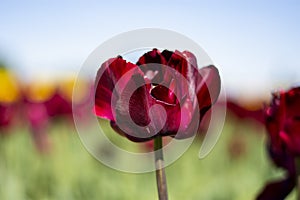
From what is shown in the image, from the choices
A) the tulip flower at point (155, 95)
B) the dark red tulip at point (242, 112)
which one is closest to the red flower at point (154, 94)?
the tulip flower at point (155, 95)

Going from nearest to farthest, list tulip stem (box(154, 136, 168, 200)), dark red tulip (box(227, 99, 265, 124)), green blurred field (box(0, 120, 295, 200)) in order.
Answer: tulip stem (box(154, 136, 168, 200)) < green blurred field (box(0, 120, 295, 200)) < dark red tulip (box(227, 99, 265, 124))

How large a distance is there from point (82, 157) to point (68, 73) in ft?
6.70

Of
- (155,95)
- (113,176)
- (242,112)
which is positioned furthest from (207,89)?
(242,112)

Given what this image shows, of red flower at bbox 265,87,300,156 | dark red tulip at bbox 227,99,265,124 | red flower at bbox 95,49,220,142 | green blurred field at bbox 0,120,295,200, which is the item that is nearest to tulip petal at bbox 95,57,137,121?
red flower at bbox 95,49,220,142

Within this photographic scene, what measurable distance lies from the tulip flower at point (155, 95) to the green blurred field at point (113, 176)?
684mm

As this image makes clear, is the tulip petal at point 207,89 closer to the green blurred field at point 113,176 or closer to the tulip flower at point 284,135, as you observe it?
the tulip flower at point 284,135

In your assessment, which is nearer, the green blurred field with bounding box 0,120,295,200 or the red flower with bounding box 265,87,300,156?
the red flower with bounding box 265,87,300,156

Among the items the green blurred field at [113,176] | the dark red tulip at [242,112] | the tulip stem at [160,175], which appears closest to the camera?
the tulip stem at [160,175]

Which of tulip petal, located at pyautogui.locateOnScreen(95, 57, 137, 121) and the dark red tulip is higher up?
tulip petal, located at pyautogui.locateOnScreen(95, 57, 137, 121)

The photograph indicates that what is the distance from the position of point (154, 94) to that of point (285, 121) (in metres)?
0.11

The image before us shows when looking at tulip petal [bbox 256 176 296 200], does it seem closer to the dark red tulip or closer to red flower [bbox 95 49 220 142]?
red flower [bbox 95 49 220 142]

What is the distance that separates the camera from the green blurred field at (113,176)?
4.32 ft

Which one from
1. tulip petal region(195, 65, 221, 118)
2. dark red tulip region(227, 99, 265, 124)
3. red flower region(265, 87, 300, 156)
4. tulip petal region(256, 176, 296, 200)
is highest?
tulip petal region(195, 65, 221, 118)

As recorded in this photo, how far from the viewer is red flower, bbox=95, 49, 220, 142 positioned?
18.7 inches
